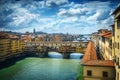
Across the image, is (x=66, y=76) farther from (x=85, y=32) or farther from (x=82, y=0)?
(x=82, y=0)

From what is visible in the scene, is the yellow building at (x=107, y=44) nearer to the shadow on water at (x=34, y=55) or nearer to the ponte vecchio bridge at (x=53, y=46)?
the ponte vecchio bridge at (x=53, y=46)

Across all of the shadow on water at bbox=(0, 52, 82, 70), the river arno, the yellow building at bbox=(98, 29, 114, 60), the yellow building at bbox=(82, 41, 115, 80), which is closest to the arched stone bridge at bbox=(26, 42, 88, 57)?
the shadow on water at bbox=(0, 52, 82, 70)

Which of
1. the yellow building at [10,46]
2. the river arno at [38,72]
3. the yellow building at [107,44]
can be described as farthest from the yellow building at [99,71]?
the yellow building at [10,46]

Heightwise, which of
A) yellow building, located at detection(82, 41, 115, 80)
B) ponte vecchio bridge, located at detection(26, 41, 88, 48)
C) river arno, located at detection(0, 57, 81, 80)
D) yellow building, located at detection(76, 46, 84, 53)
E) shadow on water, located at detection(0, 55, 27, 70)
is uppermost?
ponte vecchio bridge, located at detection(26, 41, 88, 48)

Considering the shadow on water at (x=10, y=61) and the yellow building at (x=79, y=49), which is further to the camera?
the yellow building at (x=79, y=49)

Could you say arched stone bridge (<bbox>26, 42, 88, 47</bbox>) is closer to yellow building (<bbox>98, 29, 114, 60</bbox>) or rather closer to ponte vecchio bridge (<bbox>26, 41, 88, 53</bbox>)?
ponte vecchio bridge (<bbox>26, 41, 88, 53</bbox>)

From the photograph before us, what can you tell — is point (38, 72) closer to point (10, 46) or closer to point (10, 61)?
point (10, 61)

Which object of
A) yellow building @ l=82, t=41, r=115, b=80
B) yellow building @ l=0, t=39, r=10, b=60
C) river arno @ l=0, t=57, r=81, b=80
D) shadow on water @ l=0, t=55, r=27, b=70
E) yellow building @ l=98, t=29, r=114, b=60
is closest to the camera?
yellow building @ l=82, t=41, r=115, b=80

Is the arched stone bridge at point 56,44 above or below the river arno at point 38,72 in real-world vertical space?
above

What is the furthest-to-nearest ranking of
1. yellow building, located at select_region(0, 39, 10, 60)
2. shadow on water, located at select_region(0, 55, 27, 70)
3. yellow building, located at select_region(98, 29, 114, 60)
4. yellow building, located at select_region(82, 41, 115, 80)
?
yellow building, located at select_region(0, 39, 10, 60) < shadow on water, located at select_region(0, 55, 27, 70) < yellow building, located at select_region(98, 29, 114, 60) < yellow building, located at select_region(82, 41, 115, 80)

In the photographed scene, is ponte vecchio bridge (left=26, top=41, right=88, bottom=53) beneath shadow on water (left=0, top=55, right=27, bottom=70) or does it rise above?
above

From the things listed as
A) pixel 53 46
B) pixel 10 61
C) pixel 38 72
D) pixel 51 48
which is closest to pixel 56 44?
pixel 53 46

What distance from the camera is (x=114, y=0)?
6.64 m

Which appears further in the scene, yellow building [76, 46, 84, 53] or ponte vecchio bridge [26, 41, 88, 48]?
yellow building [76, 46, 84, 53]
